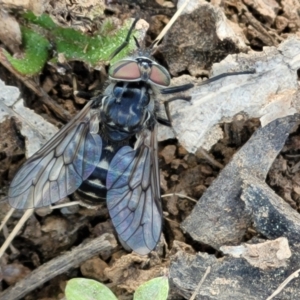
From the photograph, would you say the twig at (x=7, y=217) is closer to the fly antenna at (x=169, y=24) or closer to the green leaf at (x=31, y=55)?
the green leaf at (x=31, y=55)

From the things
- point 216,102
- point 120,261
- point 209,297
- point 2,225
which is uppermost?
point 216,102

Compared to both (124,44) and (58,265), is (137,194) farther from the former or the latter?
(124,44)

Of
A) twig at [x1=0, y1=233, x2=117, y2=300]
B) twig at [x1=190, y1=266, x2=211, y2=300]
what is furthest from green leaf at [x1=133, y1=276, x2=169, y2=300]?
twig at [x1=0, y1=233, x2=117, y2=300]

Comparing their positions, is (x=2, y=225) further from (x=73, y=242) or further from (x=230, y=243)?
(x=230, y=243)

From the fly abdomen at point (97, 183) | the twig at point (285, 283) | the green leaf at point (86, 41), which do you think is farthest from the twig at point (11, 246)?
the twig at point (285, 283)

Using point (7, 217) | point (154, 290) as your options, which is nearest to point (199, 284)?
point (154, 290)

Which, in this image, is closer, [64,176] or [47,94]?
[64,176]

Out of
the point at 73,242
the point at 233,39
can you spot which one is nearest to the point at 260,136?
the point at 233,39
